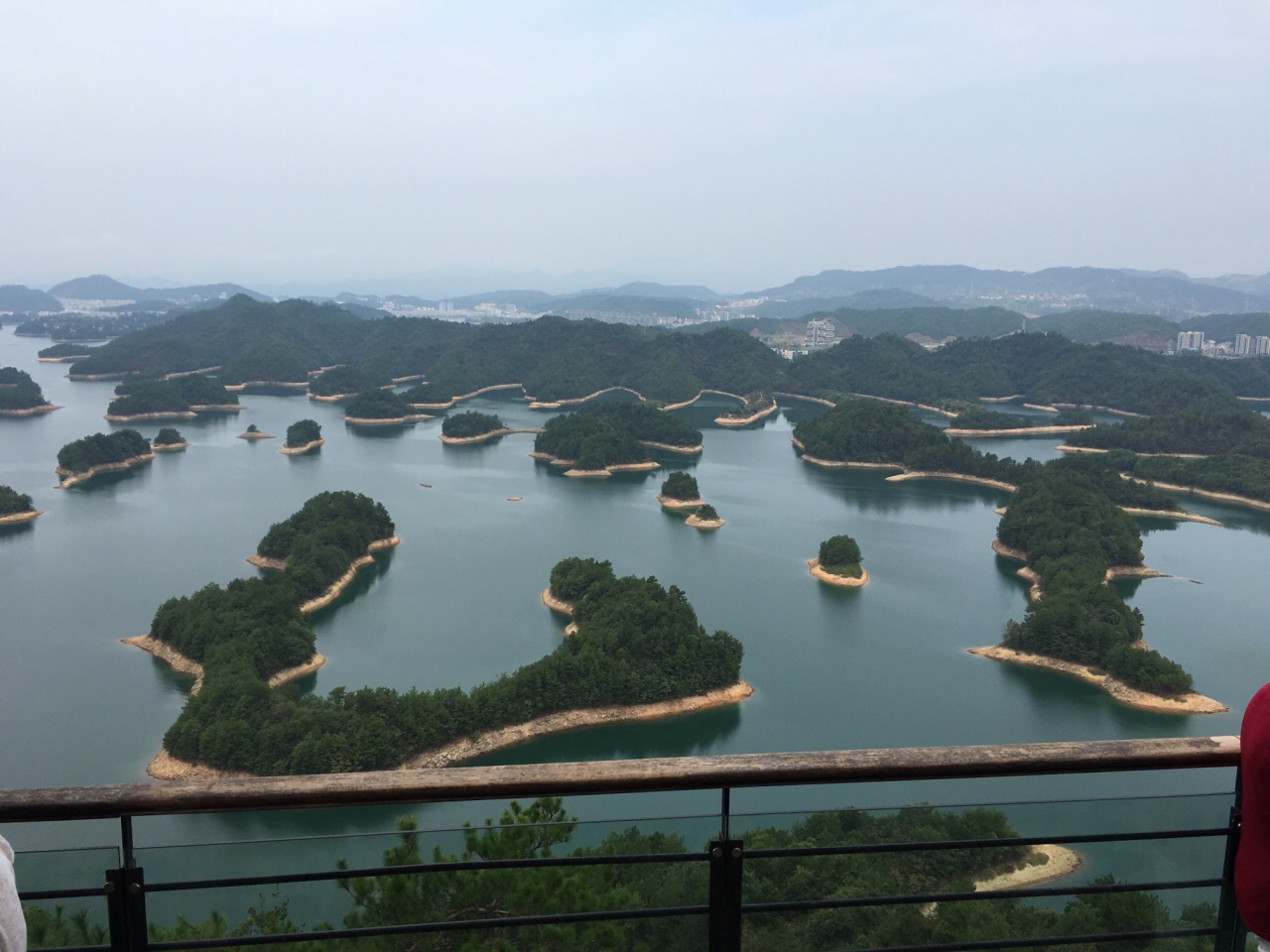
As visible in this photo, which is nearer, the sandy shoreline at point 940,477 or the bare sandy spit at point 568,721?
the bare sandy spit at point 568,721

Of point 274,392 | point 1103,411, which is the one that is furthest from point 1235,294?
point 274,392

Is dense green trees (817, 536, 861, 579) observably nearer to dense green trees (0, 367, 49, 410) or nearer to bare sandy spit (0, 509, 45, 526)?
bare sandy spit (0, 509, 45, 526)

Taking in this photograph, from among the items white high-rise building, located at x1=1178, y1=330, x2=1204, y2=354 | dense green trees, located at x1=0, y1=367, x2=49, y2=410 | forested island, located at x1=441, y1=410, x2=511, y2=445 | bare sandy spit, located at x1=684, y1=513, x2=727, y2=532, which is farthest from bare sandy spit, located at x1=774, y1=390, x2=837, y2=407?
dense green trees, located at x1=0, y1=367, x2=49, y2=410

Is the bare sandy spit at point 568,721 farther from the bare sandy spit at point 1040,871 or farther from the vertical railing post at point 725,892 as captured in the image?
the vertical railing post at point 725,892

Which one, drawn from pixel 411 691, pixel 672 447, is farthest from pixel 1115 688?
pixel 672 447

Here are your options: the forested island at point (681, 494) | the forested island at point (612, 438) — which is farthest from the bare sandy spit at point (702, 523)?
the forested island at point (612, 438)

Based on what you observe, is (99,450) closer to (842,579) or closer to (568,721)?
(568,721)

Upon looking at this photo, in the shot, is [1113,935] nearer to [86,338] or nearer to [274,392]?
[274,392]
